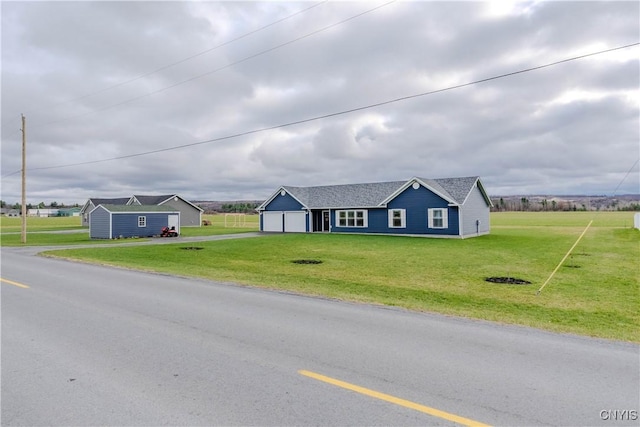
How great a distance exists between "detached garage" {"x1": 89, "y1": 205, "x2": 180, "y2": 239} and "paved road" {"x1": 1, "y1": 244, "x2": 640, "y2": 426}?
3198 cm

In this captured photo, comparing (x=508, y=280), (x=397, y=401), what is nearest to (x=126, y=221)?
(x=508, y=280)

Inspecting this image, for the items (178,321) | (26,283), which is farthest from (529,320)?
(26,283)

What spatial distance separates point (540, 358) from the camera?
210 inches

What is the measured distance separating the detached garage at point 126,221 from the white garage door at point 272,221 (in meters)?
10.3

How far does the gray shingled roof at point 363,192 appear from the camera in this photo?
3406cm

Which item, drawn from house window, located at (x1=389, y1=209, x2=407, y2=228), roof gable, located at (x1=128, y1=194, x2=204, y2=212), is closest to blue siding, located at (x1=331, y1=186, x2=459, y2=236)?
house window, located at (x1=389, y1=209, x2=407, y2=228)

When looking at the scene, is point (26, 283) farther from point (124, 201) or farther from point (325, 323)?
point (124, 201)

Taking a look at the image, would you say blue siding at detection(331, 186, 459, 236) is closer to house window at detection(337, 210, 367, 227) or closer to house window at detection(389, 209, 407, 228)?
house window at detection(389, 209, 407, 228)

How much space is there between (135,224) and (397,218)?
1028 inches

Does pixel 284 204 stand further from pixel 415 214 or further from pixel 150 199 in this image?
pixel 150 199

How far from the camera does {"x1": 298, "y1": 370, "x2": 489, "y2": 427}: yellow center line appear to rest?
12.1ft

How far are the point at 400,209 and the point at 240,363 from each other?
31.3m

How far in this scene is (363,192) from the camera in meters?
40.4

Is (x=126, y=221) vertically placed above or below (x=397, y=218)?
above
